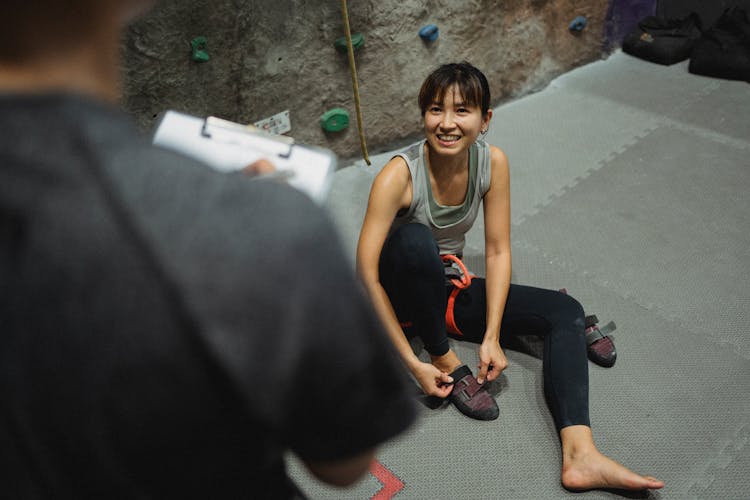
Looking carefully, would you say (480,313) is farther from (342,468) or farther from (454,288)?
(342,468)

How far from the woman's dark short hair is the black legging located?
0.37 meters

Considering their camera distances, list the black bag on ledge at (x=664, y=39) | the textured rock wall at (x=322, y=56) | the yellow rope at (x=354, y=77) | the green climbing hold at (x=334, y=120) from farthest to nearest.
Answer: the black bag on ledge at (x=664, y=39) < the green climbing hold at (x=334, y=120) < the yellow rope at (x=354, y=77) < the textured rock wall at (x=322, y=56)

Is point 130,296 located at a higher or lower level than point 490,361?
higher

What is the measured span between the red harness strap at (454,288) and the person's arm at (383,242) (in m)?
0.23

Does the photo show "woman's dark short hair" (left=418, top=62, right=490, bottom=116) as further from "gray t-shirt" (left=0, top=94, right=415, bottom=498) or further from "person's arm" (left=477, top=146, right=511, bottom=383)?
"gray t-shirt" (left=0, top=94, right=415, bottom=498)

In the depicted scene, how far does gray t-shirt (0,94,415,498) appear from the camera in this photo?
15.9 inches

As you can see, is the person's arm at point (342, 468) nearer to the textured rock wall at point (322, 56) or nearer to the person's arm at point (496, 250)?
the person's arm at point (496, 250)

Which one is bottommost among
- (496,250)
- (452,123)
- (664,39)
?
(664,39)

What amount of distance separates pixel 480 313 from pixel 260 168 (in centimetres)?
128

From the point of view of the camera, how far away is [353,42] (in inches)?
109

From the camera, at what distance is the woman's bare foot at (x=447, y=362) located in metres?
1.90

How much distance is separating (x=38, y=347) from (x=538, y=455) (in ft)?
5.08

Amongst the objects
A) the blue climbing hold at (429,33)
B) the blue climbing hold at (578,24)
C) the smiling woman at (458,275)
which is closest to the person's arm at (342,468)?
the smiling woman at (458,275)

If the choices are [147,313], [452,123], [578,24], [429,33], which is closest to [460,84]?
[452,123]
